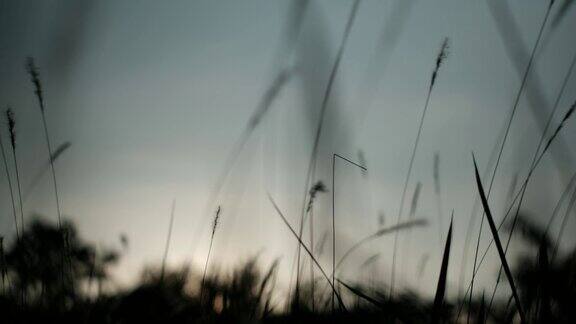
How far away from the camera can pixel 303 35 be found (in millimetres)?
1085

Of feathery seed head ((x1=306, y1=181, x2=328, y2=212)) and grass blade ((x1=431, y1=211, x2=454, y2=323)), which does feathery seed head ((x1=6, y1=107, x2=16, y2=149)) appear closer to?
feathery seed head ((x1=306, y1=181, x2=328, y2=212))

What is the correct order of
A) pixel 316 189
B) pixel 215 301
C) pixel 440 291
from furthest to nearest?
pixel 215 301 → pixel 316 189 → pixel 440 291

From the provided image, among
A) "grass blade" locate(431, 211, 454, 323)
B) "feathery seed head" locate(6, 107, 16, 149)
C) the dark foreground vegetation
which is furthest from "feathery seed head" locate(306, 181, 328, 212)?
"feathery seed head" locate(6, 107, 16, 149)

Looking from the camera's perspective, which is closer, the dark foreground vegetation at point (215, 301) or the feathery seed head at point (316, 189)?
the dark foreground vegetation at point (215, 301)

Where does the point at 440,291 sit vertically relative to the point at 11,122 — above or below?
below

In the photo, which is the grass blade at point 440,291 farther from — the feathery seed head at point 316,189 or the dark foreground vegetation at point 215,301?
the feathery seed head at point 316,189

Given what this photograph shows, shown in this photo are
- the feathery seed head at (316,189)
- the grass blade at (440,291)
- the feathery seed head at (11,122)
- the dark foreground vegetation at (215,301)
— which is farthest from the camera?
the feathery seed head at (11,122)

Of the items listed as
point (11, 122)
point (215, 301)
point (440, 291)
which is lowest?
point (215, 301)

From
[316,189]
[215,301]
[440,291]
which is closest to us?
[440,291]

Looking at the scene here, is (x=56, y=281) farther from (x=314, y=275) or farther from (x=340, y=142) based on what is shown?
(x=340, y=142)

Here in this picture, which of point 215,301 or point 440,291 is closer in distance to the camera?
point 440,291

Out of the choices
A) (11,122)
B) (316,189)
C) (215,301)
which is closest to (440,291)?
(316,189)

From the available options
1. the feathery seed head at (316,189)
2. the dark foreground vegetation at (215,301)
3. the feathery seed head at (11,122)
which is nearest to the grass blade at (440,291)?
the dark foreground vegetation at (215,301)

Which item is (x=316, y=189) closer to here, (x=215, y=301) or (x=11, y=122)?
(x=215, y=301)
